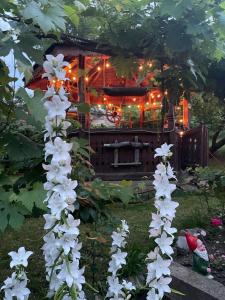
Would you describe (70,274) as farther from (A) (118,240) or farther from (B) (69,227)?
(A) (118,240)

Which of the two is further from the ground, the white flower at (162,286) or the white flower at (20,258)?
the white flower at (20,258)

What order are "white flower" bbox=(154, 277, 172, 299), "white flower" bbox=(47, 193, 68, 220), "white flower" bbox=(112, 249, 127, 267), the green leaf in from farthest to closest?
the green leaf < "white flower" bbox=(112, 249, 127, 267) < "white flower" bbox=(154, 277, 172, 299) < "white flower" bbox=(47, 193, 68, 220)

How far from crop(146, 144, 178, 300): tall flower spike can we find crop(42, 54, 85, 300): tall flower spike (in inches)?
11.6

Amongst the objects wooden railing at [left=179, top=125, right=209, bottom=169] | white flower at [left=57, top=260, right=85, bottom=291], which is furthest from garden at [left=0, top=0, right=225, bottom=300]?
wooden railing at [left=179, top=125, right=209, bottom=169]

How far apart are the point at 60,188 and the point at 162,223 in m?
0.40

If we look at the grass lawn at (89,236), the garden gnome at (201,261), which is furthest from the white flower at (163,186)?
the garden gnome at (201,261)

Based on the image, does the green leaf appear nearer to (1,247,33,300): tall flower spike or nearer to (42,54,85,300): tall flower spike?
(42,54,85,300): tall flower spike

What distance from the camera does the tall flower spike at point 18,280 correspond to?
4.27 feet

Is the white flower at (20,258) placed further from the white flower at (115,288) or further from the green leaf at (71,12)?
the green leaf at (71,12)

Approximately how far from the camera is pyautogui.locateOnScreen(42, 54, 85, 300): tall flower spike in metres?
1.14

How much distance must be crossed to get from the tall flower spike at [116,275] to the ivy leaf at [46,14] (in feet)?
2.90

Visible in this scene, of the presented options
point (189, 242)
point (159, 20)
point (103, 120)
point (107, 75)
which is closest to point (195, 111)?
point (107, 75)

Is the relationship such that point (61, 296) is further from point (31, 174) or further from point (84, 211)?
point (84, 211)

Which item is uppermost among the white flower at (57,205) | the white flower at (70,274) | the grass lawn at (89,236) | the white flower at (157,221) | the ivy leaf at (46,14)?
the ivy leaf at (46,14)
